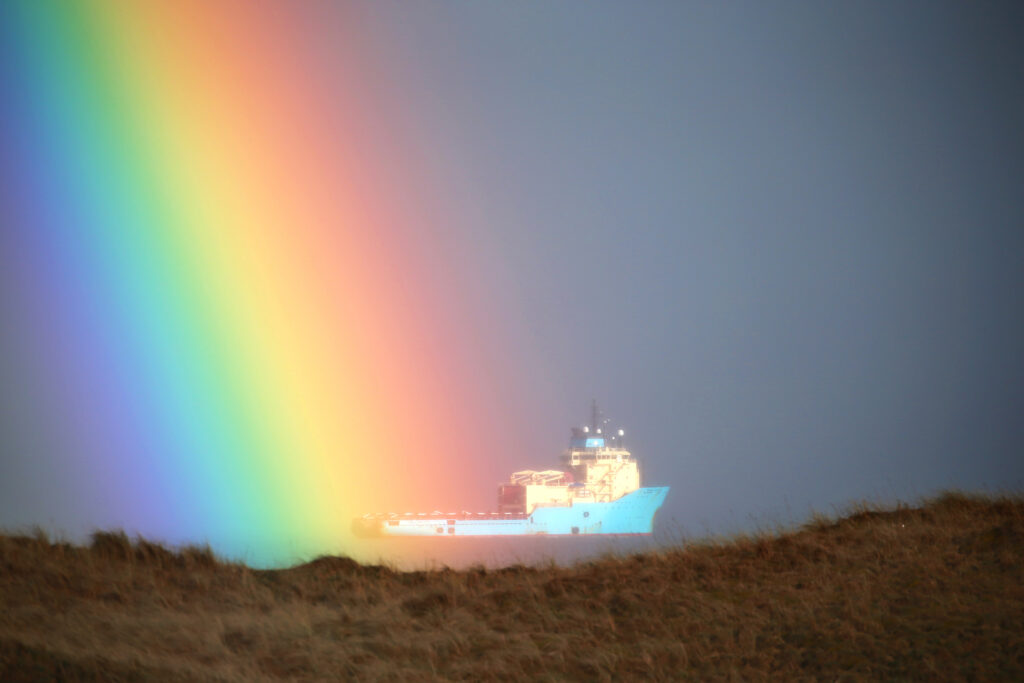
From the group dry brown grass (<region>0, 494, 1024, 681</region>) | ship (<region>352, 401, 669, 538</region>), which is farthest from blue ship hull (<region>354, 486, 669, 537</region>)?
dry brown grass (<region>0, 494, 1024, 681</region>)

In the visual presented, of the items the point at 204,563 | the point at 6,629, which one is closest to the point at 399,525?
the point at 204,563

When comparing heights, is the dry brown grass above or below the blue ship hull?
below

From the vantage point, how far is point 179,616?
10375mm

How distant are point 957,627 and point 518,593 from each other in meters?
4.75

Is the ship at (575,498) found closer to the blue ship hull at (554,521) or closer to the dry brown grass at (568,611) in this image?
the blue ship hull at (554,521)

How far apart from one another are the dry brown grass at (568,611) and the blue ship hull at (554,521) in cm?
4002

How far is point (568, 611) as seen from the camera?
1041cm

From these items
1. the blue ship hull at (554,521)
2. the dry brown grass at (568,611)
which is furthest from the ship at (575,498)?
the dry brown grass at (568,611)

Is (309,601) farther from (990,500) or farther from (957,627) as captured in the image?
(990,500)

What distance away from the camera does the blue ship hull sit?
54.3 meters

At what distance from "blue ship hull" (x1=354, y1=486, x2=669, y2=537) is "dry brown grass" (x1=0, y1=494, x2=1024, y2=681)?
40.0 meters

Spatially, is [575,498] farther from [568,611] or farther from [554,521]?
[568,611]

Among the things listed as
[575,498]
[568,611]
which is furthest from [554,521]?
[568,611]

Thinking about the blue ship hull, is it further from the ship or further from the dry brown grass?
the dry brown grass
